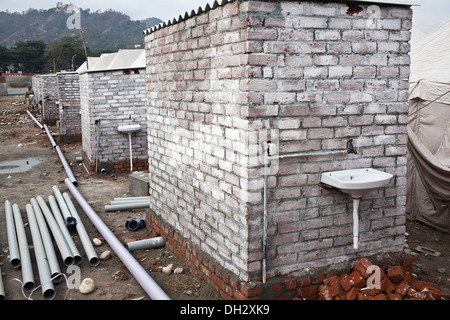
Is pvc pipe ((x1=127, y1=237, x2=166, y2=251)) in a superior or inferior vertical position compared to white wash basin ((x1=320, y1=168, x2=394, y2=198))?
inferior

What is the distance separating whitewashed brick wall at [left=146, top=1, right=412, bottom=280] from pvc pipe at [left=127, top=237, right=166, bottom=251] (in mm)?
1208

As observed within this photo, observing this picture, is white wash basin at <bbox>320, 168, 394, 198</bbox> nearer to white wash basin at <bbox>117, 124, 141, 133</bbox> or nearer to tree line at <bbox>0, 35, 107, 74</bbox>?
white wash basin at <bbox>117, 124, 141, 133</bbox>

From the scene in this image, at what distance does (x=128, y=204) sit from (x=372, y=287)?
440 centimetres

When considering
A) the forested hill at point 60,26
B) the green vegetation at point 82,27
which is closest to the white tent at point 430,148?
the green vegetation at point 82,27

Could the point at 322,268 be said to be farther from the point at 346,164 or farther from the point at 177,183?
the point at 177,183

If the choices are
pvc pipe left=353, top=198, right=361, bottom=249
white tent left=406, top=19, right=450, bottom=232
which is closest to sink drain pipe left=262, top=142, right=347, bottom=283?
pvc pipe left=353, top=198, right=361, bottom=249

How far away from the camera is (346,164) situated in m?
3.52

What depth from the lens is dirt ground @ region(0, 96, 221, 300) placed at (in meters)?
4.05

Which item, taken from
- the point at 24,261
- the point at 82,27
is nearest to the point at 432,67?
the point at 24,261

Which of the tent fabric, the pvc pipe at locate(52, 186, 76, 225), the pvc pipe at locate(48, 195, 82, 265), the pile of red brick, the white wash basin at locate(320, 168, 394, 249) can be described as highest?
the tent fabric

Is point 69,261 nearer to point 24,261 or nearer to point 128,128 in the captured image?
point 24,261

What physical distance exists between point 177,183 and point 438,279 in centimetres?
291

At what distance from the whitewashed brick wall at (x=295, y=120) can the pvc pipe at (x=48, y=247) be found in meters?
1.59

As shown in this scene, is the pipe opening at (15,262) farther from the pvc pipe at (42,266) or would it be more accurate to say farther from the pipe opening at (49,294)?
the pipe opening at (49,294)
